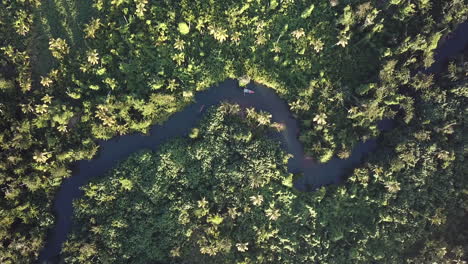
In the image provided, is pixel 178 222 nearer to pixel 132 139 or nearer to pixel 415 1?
pixel 132 139

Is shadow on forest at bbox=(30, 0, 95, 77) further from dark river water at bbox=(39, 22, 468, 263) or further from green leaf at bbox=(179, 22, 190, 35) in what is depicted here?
dark river water at bbox=(39, 22, 468, 263)

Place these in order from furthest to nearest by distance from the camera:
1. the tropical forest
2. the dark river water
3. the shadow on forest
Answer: the shadow on forest → the dark river water → the tropical forest

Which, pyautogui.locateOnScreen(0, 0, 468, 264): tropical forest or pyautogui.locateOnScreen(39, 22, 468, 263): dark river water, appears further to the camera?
pyautogui.locateOnScreen(39, 22, 468, 263): dark river water

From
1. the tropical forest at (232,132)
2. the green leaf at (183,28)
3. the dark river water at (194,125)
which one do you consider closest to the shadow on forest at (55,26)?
the tropical forest at (232,132)

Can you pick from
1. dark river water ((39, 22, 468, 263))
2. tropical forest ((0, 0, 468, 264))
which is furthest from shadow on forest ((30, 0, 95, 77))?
dark river water ((39, 22, 468, 263))

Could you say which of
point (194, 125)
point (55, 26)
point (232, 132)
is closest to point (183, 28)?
point (194, 125)

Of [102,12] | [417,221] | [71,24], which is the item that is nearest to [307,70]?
[417,221]

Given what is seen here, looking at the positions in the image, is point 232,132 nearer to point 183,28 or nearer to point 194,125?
point 194,125
